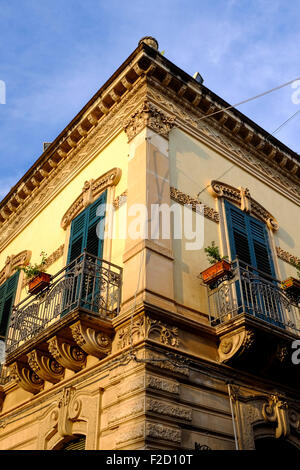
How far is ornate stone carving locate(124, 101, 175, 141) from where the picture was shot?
9711 mm

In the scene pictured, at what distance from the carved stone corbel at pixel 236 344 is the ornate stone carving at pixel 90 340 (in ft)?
5.83

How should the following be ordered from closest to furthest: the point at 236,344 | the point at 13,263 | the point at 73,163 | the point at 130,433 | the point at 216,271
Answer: the point at 130,433 < the point at 236,344 < the point at 216,271 < the point at 73,163 < the point at 13,263

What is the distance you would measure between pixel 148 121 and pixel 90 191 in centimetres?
204

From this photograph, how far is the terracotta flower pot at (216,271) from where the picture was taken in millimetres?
7905

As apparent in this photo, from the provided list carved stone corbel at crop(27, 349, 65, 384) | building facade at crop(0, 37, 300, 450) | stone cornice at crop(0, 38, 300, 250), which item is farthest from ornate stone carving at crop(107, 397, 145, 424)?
stone cornice at crop(0, 38, 300, 250)

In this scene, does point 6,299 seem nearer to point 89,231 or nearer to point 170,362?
point 89,231

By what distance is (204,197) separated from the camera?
9.81 metres

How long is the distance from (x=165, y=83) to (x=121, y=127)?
1.41m

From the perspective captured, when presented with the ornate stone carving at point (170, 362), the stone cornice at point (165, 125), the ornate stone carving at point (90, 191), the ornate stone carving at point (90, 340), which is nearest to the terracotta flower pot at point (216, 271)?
the ornate stone carving at point (170, 362)

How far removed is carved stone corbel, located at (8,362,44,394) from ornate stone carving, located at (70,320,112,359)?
1.98 meters

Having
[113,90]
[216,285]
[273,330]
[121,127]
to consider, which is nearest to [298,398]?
[273,330]

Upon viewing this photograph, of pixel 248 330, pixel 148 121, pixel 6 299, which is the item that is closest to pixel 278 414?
pixel 248 330

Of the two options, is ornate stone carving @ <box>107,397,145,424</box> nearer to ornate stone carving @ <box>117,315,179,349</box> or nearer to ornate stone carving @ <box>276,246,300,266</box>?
ornate stone carving @ <box>117,315,179,349</box>

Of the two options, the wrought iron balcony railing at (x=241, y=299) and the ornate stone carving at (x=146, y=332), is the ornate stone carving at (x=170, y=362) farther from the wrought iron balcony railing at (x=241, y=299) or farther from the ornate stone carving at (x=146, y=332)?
the wrought iron balcony railing at (x=241, y=299)
